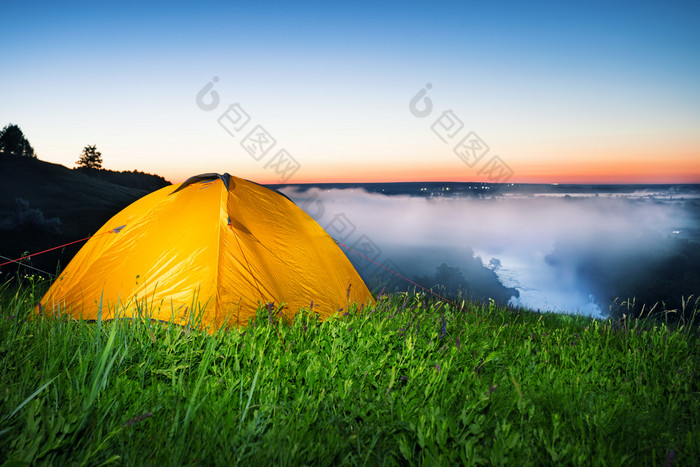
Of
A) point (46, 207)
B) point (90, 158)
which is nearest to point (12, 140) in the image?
point (90, 158)

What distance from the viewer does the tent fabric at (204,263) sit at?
15.0 feet

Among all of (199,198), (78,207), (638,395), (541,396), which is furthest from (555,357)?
(78,207)

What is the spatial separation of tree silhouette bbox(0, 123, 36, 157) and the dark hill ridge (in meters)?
33.6

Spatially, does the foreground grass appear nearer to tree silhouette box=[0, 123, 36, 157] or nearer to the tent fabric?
the tent fabric

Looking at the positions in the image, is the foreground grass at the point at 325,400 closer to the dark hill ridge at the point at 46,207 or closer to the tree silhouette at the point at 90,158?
the dark hill ridge at the point at 46,207

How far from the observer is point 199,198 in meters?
5.45

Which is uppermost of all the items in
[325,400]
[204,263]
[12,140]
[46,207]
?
[12,140]

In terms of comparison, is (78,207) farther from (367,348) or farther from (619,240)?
(619,240)

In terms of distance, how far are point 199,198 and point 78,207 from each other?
38897 mm

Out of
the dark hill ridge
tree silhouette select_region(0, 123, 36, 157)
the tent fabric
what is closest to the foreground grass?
the tent fabric

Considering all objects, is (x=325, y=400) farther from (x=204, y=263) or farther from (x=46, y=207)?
(x=46, y=207)

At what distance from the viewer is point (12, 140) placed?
7156 cm

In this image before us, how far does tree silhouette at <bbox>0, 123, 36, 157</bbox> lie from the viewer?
233ft

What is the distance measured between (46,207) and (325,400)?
41947 mm
